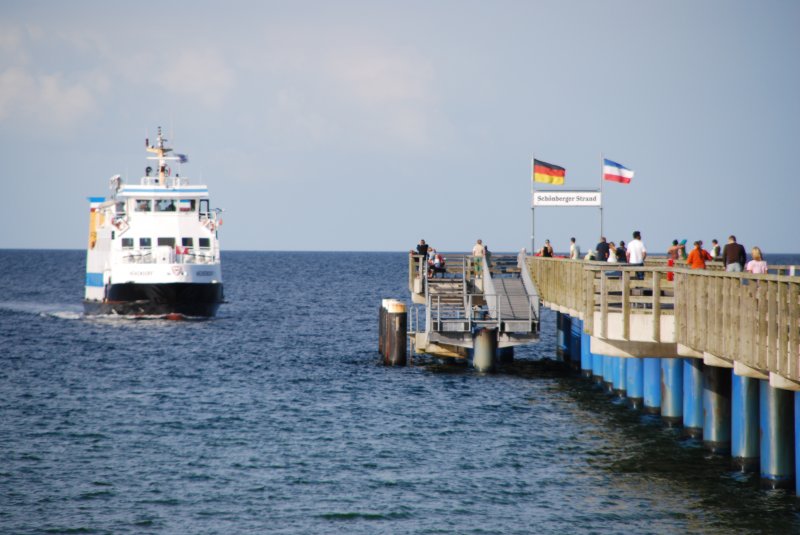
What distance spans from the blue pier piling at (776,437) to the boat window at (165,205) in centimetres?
4225

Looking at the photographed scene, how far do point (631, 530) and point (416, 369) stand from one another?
19.6 m

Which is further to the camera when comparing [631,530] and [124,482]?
[124,482]

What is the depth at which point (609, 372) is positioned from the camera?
1255 inches

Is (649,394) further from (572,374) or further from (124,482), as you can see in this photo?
(124,482)

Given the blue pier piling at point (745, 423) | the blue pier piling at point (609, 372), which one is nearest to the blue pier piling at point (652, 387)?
the blue pier piling at point (609, 372)

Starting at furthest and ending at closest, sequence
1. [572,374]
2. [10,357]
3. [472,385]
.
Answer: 1. [10,357]
2. [572,374]
3. [472,385]

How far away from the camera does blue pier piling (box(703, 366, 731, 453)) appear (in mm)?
20984

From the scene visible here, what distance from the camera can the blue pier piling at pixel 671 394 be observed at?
24797 mm

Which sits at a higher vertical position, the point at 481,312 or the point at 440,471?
the point at 481,312

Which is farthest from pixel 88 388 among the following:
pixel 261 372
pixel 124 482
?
pixel 124 482

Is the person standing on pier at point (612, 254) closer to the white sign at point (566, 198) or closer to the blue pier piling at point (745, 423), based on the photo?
the white sign at point (566, 198)

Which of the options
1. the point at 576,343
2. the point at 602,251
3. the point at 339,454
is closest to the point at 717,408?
the point at 339,454

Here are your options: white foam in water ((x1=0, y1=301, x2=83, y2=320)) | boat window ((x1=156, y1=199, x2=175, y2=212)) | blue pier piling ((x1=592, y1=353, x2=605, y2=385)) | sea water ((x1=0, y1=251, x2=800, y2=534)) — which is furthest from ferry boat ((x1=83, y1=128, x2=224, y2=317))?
blue pier piling ((x1=592, y1=353, x2=605, y2=385))

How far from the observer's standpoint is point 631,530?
17203 millimetres
